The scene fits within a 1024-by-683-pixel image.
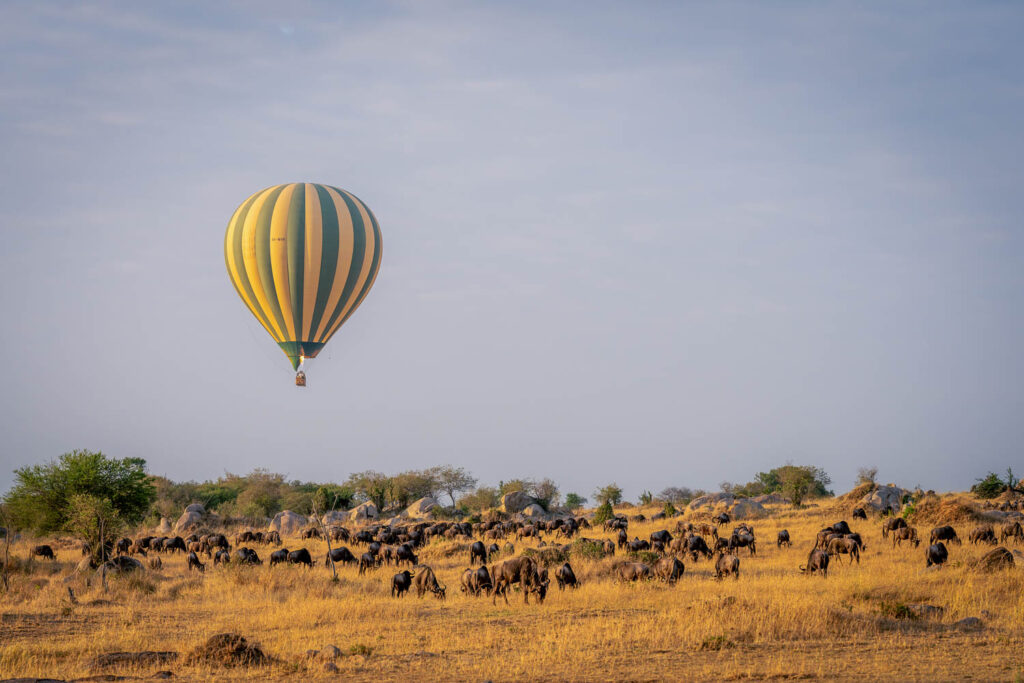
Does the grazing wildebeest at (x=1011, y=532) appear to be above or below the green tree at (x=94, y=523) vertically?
below

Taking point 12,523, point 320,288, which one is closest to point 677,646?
point 320,288

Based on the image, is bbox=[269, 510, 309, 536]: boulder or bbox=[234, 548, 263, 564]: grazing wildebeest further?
bbox=[269, 510, 309, 536]: boulder

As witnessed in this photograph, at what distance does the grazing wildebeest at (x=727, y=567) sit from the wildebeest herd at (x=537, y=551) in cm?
3

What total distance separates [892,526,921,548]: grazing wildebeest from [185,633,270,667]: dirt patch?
2428 centimetres

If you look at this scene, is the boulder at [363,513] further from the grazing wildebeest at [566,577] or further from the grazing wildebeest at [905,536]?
the grazing wildebeest at [566,577]

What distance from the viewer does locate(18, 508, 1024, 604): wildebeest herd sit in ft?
74.0

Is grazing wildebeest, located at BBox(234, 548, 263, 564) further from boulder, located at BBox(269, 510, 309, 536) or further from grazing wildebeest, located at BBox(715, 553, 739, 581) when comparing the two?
boulder, located at BBox(269, 510, 309, 536)

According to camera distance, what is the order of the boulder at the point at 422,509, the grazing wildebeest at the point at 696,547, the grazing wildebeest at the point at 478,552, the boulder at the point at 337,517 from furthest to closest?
1. the boulder at the point at 337,517
2. the boulder at the point at 422,509
3. the grazing wildebeest at the point at 478,552
4. the grazing wildebeest at the point at 696,547

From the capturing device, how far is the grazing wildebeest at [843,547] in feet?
87.1

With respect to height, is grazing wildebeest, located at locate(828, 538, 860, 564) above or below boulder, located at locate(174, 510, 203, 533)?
below

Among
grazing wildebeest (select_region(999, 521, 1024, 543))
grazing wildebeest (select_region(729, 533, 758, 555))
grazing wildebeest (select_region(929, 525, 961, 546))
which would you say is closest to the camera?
grazing wildebeest (select_region(929, 525, 961, 546))

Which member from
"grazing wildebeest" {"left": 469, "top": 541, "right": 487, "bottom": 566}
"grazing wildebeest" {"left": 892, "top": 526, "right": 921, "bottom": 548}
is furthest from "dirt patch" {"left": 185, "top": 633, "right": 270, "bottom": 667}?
"grazing wildebeest" {"left": 892, "top": 526, "right": 921, "bottom": 548}

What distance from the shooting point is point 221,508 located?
276 feet

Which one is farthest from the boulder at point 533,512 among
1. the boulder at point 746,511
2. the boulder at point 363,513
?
the boulder at point 746,511
